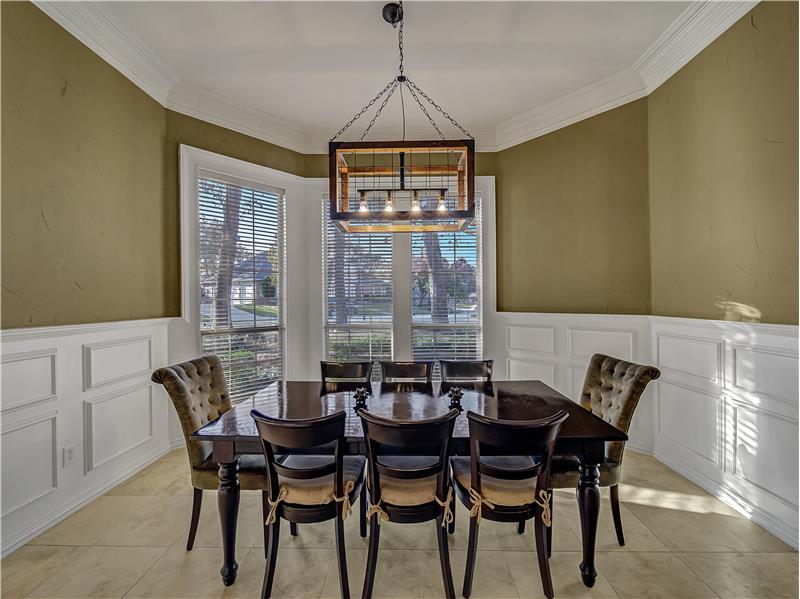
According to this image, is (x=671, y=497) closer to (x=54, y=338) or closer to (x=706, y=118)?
(x=706, y=118)

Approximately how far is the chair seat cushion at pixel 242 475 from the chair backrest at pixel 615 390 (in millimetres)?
1811

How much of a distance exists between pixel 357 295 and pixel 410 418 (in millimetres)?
2587

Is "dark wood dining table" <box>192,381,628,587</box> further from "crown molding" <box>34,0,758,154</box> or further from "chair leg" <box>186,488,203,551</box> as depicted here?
"crown molding" <box>34,0,758,154</box>

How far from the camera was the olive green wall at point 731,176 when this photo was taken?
2193 millimetres

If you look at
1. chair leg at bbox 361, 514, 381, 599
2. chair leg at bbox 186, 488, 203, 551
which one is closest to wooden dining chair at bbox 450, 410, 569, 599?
chair leg at bbox 361, 514, 381, 599

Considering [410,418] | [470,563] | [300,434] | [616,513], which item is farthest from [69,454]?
[616,513]

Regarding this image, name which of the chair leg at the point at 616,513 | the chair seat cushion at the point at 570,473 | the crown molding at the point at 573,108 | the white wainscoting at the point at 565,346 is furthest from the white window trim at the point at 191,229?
the chair leg at the point at 616,513

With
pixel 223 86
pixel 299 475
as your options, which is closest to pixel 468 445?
pixel 299 475

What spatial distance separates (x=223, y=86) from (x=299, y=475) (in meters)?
3.35

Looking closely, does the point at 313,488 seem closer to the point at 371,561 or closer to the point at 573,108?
the point at 371,561

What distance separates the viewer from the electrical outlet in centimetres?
→ 246

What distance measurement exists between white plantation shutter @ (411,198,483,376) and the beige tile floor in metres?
2.03

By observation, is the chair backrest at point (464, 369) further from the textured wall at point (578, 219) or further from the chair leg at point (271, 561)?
the chair leg at point (271, 561)

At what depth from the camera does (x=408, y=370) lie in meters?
3.05
